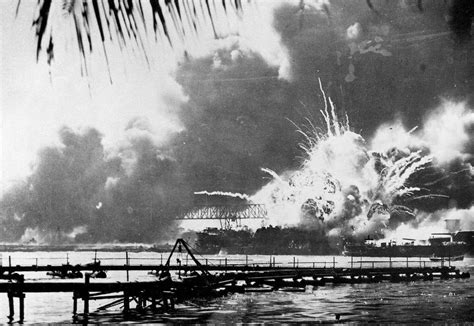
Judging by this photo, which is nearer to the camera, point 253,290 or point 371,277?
point 253,290

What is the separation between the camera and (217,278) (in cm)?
6312

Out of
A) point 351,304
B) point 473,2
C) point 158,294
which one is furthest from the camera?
point 351,304

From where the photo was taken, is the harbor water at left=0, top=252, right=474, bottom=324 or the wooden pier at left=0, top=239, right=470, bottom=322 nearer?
the wooden pier at left=0, top=239, right=470, bottom=322

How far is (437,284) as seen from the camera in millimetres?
82812

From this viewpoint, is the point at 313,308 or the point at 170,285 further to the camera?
the point at 313,308

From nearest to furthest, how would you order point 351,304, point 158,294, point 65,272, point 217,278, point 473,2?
point 473,2 → point 158,294 → point 351,304 → point 217,278 → point 65,272

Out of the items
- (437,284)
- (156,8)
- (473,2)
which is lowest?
(437,284)

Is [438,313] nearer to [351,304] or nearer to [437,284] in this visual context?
[351,304]

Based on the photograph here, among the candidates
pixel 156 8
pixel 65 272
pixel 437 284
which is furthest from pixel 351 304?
pixel 156 8

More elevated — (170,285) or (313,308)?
(170,285)

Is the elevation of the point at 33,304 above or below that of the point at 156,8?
below

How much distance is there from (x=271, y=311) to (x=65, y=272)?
127 feet

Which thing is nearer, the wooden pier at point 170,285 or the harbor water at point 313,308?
the wooden pier at point 170,285

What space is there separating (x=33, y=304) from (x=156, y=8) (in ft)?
220
